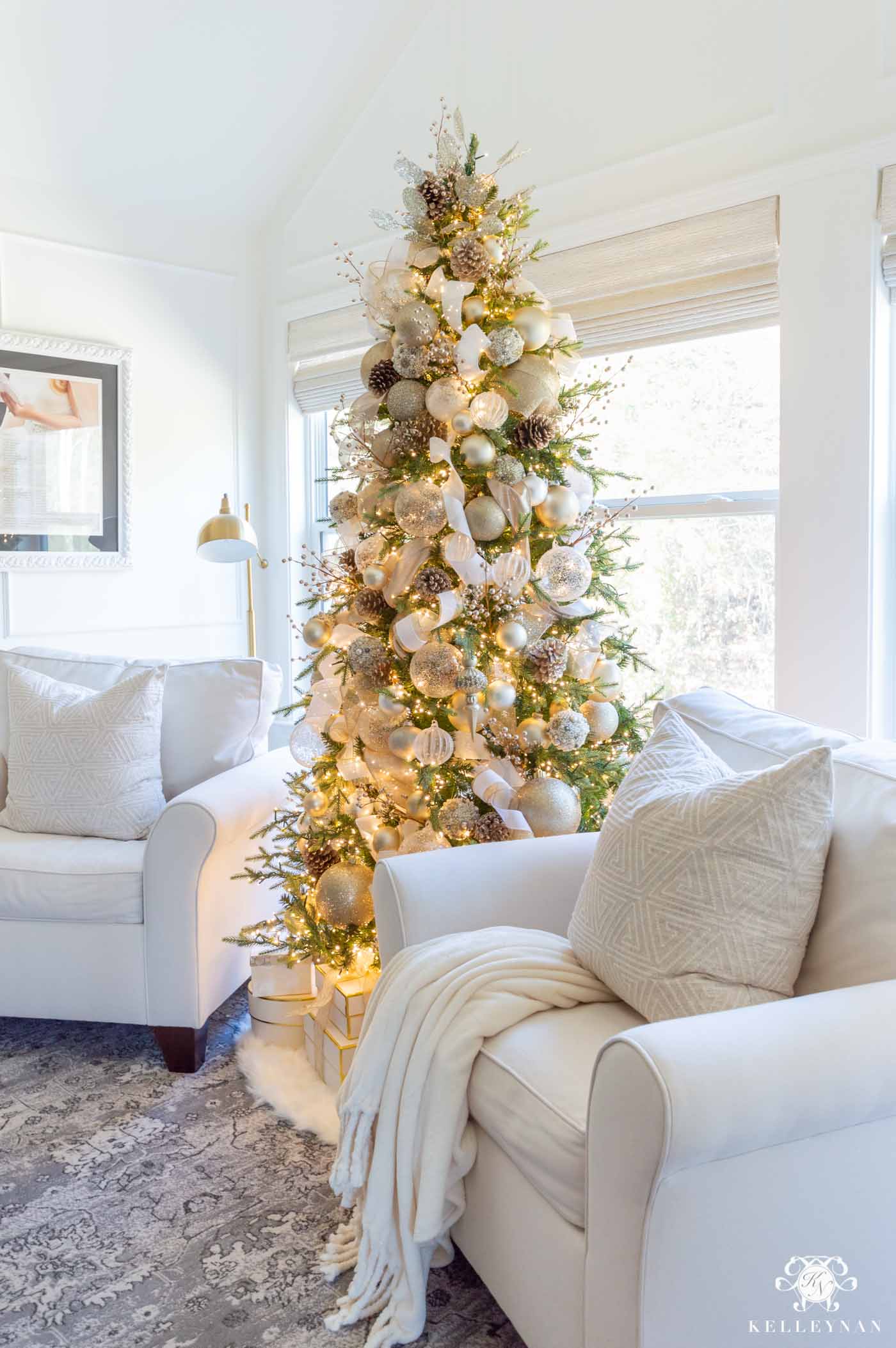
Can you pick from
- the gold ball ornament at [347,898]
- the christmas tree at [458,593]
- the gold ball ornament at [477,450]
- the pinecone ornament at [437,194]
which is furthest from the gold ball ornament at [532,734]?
the pinecone ornament at [437,194]

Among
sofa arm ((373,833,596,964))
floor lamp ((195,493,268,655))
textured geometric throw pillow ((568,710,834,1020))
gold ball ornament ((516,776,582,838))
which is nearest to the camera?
textured geometric throw pillow ((568,710,834,1020))

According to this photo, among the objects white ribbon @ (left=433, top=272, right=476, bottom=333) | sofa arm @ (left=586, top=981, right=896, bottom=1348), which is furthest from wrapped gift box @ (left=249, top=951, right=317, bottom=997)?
white ribbon @ (left=433, top=272, right=476, bottom=333)

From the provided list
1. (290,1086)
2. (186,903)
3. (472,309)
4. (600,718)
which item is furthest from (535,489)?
(290,1086)

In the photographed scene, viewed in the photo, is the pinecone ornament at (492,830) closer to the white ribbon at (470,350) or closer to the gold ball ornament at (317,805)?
the gold ball ornament at (317,805)

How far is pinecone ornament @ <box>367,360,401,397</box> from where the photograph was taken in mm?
2402

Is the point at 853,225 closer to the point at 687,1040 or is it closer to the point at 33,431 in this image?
the point at 687,1040

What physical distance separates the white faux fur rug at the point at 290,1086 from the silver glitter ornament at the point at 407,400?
4.98 feet

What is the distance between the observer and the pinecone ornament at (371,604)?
2.39m

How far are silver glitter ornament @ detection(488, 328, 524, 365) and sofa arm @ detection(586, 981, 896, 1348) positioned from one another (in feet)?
4.89

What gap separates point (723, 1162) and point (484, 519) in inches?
55.4

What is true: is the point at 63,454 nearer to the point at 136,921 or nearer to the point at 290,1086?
the point at 136,921

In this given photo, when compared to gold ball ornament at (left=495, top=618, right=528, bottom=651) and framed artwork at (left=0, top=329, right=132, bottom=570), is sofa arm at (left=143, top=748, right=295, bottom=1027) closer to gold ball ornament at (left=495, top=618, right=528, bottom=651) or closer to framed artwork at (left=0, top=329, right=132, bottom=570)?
gold ball ornament at (left=495, top=618, right=528, bottom=651)

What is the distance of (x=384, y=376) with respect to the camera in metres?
2.40

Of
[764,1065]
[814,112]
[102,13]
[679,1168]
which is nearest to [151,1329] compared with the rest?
[679,1168]
